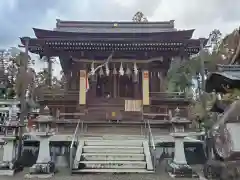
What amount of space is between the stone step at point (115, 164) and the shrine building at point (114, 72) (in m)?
5.69

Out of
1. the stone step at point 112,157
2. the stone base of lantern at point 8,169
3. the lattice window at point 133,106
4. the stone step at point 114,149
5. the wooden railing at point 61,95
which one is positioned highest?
the wooden railing at point 61,95

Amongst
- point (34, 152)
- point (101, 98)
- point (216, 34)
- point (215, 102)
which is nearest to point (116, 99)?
point (101, 98)

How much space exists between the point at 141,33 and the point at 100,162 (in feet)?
35.4

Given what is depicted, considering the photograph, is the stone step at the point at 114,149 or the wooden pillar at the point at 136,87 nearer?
the stone step at the point at 114,149

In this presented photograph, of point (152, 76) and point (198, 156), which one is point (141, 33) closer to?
point (152, 76)

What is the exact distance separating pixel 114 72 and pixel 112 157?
26.9 ft

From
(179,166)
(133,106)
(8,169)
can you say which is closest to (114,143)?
(179,166)

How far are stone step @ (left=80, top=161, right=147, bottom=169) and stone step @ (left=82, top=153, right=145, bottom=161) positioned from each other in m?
0.28

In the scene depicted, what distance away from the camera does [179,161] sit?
31.6 ft

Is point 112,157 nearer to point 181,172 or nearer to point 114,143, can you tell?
point 114,143

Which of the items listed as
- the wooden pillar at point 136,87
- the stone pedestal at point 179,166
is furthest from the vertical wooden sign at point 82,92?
the stone pedestal at point 179,166

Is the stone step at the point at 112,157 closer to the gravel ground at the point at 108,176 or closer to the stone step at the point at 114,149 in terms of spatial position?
the stone step at the point at 114,149

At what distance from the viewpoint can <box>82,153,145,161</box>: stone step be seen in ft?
33.3

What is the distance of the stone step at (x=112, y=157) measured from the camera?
400 inches
